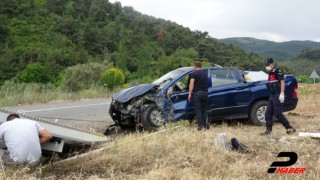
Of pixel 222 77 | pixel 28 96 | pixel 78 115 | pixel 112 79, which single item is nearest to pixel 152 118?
pixel 222 77

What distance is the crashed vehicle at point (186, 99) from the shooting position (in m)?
8.98

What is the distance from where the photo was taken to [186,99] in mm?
9219

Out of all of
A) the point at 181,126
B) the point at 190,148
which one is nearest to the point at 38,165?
the point at 190,148

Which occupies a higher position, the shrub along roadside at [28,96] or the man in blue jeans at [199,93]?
the man in blue jeans at [199,93]

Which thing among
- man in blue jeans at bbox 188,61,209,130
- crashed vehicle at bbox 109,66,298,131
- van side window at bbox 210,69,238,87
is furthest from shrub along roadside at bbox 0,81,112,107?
man in blue jeans at bbox 188,61,209,130

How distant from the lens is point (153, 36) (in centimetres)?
9600

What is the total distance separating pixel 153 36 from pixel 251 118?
8741cm

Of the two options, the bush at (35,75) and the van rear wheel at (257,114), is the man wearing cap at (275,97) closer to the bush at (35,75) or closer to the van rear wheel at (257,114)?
the van rear wheel at (257,114)

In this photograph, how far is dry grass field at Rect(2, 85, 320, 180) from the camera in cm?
508

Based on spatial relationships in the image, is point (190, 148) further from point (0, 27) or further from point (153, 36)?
point (153, 36)

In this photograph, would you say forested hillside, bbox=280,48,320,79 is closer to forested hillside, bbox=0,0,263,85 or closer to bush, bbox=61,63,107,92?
forested hillside, bbox=0,0,263,85

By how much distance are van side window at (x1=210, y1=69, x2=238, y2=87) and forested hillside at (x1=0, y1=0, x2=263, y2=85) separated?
45517 millimetres

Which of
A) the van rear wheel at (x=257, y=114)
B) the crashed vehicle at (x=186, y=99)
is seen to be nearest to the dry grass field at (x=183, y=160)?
the crashed vehicle at (x=186, y=99)

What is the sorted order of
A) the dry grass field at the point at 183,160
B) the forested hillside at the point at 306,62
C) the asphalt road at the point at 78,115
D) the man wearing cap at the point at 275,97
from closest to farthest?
the dry grass field at the point at 183,160, the man wearing cap at the point at 275,97, the asphalt road at the point at 78,115, the forested hillside at the point at 306,62
